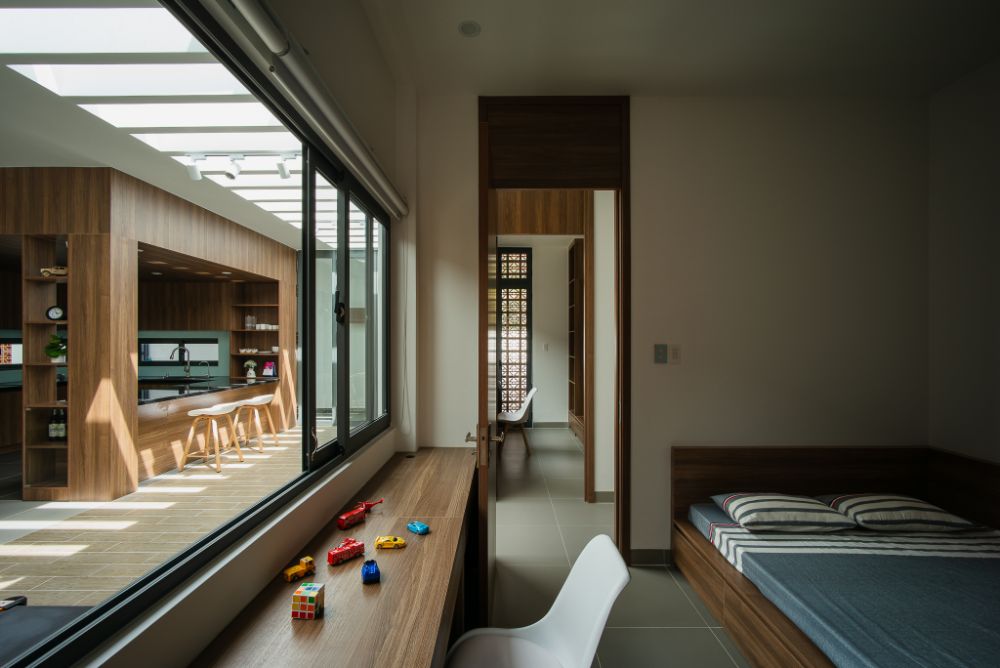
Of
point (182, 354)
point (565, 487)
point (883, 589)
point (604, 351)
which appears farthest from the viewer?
point (182, 354)

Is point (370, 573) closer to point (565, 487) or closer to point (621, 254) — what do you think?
point (621, 254)

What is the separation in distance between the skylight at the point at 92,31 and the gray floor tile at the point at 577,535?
128 inches

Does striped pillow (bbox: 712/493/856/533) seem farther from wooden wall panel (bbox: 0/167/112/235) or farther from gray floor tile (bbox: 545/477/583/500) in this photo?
wooden wall panel (bbox: 0/167/112/235)

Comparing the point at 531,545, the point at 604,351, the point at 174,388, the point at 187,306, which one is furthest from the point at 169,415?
the point at 604,351

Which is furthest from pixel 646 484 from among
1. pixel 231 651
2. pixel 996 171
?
pixel 996 171

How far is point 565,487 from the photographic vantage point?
399 centimetres

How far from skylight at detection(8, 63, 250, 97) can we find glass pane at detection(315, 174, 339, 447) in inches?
32.3

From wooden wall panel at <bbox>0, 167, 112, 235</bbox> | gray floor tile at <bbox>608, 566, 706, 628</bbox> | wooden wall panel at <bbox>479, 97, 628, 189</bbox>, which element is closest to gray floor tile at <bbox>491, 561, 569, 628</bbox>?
gray floor tile at <bbox>608, 566, 706, 628</bbox>

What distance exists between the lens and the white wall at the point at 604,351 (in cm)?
358

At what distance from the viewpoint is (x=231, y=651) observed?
89 cm

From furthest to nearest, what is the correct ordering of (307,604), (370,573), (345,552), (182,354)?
(182,354), (345,552), (370,573), (307,604)

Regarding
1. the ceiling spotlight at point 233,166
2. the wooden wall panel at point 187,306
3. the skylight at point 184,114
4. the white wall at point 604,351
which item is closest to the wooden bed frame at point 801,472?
the white wall at point 604,351

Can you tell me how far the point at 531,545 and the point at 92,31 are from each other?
3.41 metres

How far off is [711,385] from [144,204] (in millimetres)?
4615
